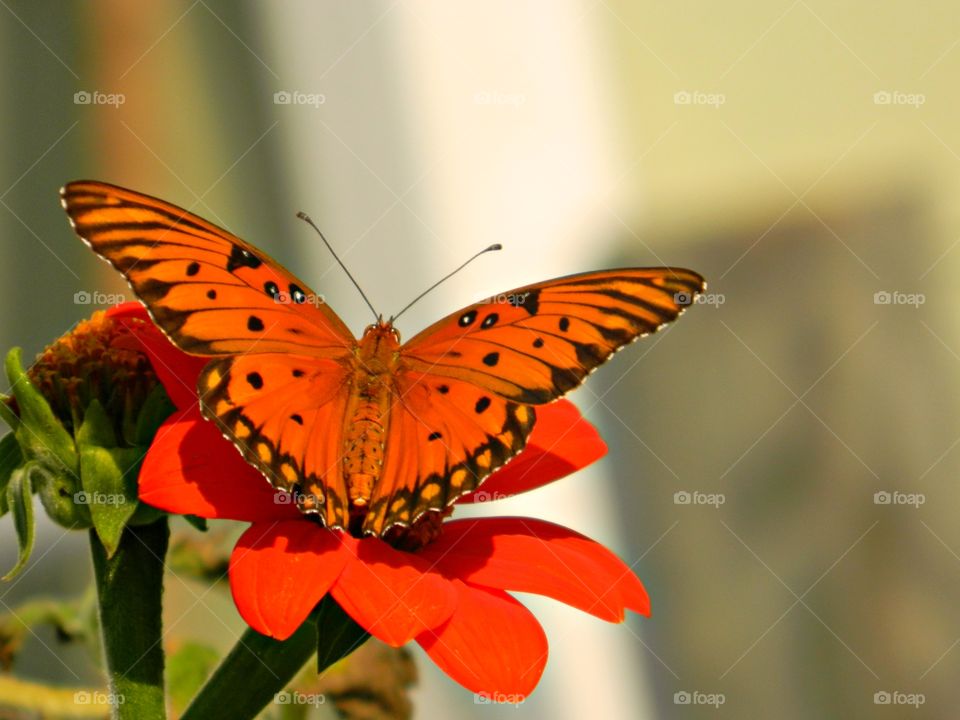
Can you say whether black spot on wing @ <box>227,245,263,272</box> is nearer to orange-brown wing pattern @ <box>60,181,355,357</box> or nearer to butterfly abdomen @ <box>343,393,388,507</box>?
orange-brown wing pattern @ <box>60,181,355,357</box>

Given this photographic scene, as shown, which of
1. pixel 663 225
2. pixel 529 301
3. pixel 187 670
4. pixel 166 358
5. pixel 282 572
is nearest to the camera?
pixel 282 572

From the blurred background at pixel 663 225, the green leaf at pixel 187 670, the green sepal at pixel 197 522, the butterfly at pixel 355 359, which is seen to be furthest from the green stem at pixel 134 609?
the blurred background at pixel 663 225

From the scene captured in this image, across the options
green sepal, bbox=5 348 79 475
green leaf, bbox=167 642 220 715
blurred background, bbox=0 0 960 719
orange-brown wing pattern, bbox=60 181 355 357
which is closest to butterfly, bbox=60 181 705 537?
orange-brown wing pattern, bbox=60 181 355 357

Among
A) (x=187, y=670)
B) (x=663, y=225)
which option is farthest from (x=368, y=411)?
(x=663, y=225)

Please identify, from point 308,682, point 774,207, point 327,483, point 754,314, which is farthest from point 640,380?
point 327,483

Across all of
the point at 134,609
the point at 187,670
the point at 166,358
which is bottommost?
the point at 187,670

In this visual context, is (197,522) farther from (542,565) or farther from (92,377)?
(542,565)
